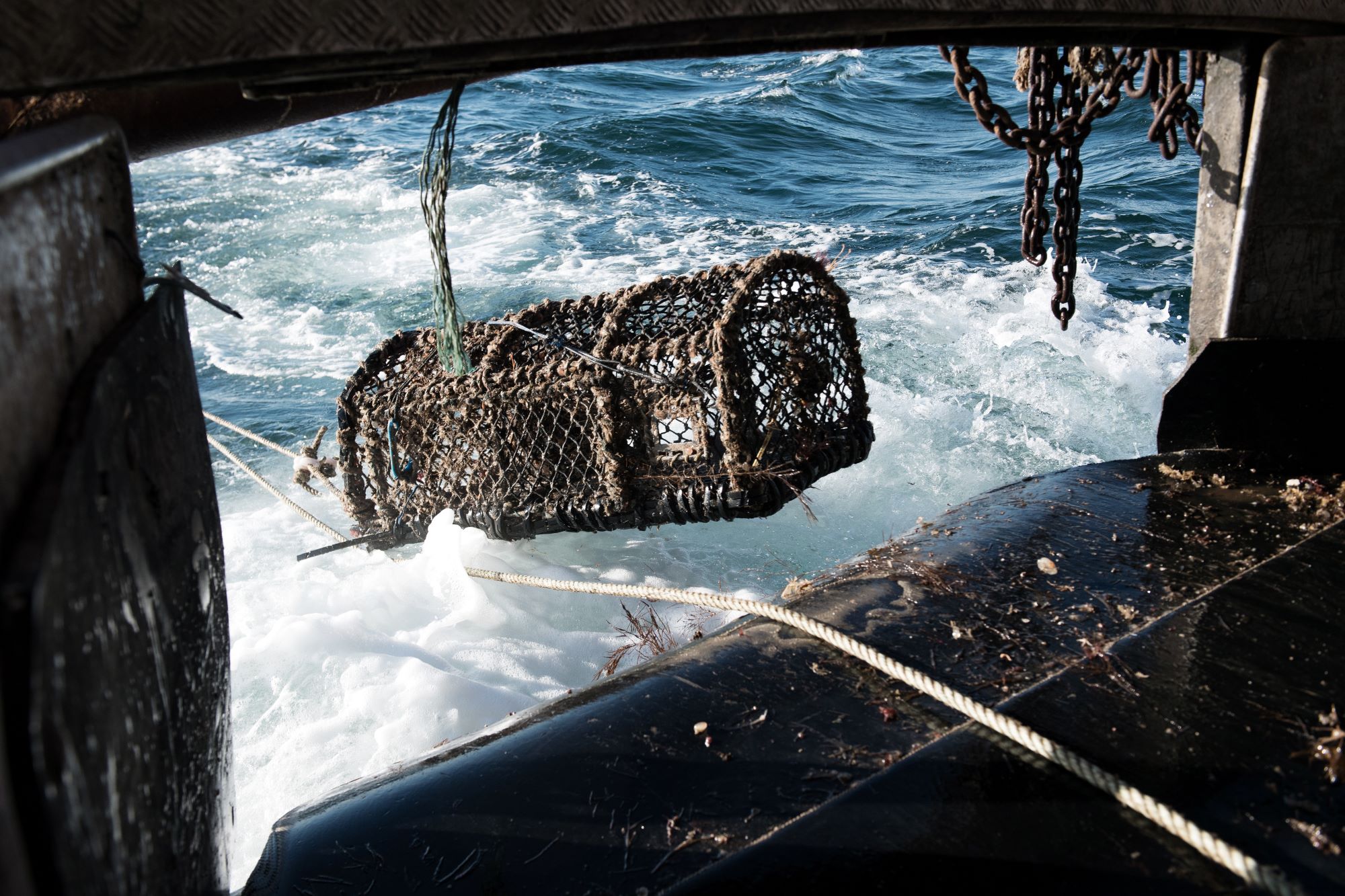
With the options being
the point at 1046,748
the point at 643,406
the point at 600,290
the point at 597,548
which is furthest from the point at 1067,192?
the point at 600,290

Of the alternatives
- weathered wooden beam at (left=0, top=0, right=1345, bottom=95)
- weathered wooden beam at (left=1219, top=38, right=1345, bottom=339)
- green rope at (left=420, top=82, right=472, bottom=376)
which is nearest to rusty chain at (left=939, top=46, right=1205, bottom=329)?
weathered wooden beam at (left=1219, top=38, right=1345, bottom=339)

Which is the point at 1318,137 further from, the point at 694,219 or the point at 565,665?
the point at 694,219

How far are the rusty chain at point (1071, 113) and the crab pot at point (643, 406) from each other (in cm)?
84

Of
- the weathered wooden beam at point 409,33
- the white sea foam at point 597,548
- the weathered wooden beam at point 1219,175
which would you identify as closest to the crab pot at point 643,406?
the white sea foam at point 597,548

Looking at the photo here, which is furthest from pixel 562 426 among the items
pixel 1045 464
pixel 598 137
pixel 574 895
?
pixel 598 137

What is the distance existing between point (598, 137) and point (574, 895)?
1353 cm

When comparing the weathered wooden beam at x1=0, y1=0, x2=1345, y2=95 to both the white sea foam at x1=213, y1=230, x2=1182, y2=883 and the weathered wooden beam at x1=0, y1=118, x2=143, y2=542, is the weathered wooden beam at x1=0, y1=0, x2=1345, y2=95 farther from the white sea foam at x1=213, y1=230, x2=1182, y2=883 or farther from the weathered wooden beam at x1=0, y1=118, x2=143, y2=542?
the white sea foam at x1=213, y1=230, x2=1182, y2=883

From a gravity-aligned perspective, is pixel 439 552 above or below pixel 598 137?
below

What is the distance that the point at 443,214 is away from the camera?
226 cm

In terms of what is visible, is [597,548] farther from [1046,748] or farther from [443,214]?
[1046,748]

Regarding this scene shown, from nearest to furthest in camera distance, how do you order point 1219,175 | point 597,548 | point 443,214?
point 443,214
point 1219,175
point 597,548

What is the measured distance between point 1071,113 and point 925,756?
8.49 ft

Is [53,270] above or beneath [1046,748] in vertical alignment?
above

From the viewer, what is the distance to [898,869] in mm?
1747
